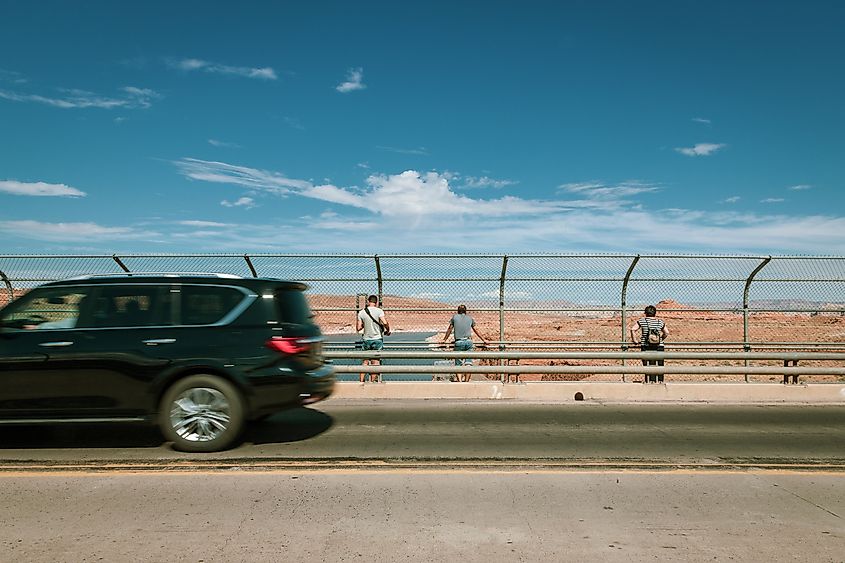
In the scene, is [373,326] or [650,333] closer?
[373,326]

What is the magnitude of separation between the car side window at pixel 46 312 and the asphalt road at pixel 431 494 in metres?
1.31

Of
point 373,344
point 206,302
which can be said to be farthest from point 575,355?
point 206,302

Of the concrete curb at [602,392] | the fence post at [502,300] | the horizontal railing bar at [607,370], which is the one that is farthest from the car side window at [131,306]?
the fence post at [502,300]

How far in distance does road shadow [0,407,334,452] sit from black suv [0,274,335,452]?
0.53 metres

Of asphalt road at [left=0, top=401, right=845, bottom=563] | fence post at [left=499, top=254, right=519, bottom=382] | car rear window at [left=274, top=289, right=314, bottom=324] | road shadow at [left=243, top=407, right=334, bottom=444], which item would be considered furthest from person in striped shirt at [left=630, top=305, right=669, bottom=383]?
Answer: car rear window at [left=274, top=289, right=314, bottom=324]

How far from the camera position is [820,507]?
4867 millimetres

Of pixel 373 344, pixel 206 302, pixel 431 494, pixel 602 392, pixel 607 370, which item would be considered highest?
pixel 206 302

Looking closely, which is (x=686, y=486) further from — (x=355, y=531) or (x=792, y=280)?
(x=792, y=280)

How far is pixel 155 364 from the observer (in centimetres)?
647

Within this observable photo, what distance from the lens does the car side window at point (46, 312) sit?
6.59 m

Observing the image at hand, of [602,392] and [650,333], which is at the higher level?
[650,333]

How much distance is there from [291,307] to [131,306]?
64.7 inches

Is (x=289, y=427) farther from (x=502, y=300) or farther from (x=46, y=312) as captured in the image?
(x=502, y=300)

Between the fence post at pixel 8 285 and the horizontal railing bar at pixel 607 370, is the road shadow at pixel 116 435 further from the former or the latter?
the fence post at pixel 8 285
